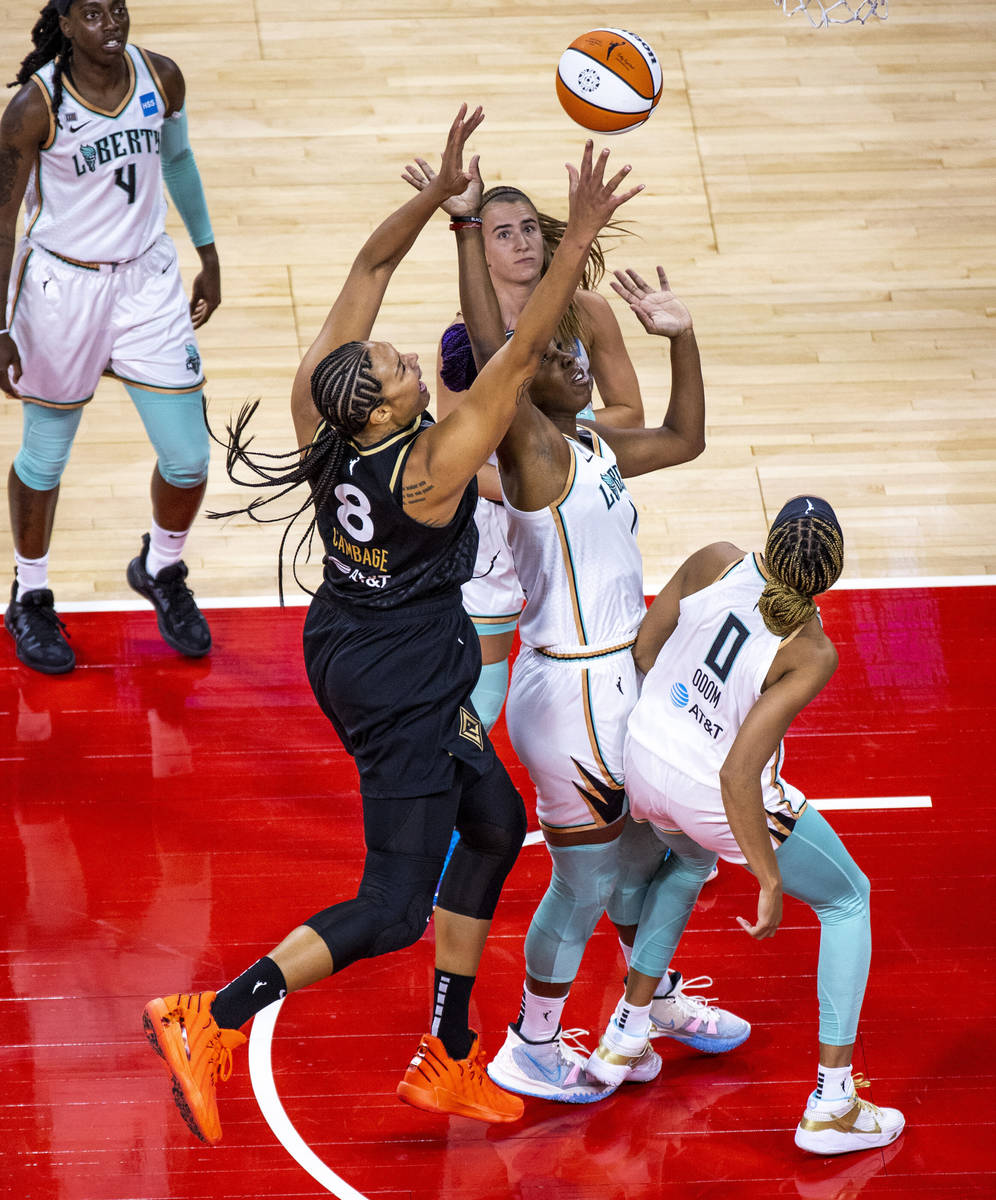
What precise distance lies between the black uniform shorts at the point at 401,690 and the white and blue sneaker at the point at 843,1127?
1.16m

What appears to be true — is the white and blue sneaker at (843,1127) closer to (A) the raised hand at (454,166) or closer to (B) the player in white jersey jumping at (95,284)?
(A) the raised hand at (454,166)

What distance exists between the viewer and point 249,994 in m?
3.47

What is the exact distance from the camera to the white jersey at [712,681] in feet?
11.5

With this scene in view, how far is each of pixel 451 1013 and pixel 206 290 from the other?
327 centimetres

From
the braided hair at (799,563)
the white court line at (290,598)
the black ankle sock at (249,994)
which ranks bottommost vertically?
the white court line at (290,598)

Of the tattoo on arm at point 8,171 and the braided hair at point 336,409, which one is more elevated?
the braided hair at point 336,409

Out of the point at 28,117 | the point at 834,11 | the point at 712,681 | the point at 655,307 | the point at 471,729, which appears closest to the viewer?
the point at 712,681

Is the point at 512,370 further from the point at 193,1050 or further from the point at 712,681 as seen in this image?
the point at 193,1050

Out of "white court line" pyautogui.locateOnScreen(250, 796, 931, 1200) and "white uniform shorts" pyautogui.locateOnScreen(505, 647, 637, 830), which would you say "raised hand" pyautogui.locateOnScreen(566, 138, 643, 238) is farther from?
"white court line" pyautogui.locateOnScreen(250, 796, 931, 1200)

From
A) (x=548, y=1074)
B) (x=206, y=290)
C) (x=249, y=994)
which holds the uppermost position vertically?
(x=249, y=994)

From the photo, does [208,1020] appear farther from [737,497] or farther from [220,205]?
[220,205]

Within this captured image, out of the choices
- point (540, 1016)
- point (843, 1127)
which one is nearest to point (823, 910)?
point (843, 1127)

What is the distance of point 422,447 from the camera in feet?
11.3

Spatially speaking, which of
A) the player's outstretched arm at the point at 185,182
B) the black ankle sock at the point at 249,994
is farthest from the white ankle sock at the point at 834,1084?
the player's outstretched arm at the point at 185,182
